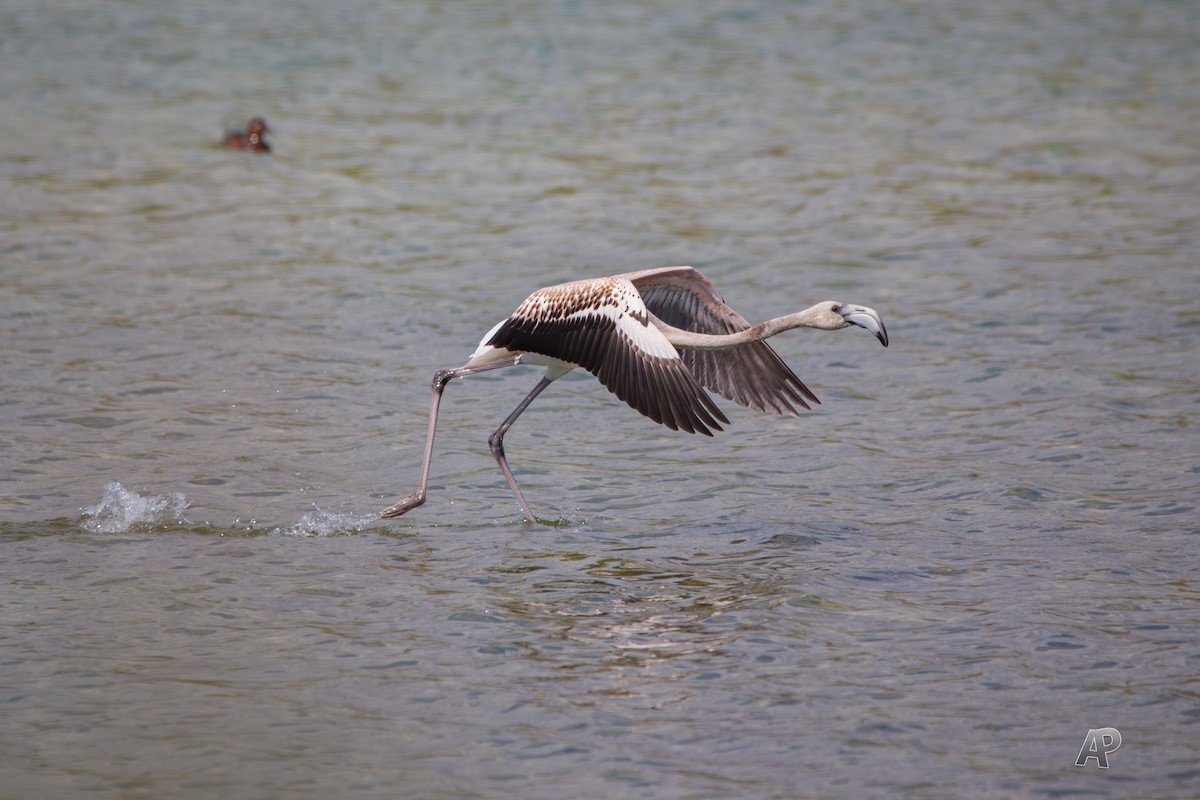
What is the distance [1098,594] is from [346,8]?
21.8m

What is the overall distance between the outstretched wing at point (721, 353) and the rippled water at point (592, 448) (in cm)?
64

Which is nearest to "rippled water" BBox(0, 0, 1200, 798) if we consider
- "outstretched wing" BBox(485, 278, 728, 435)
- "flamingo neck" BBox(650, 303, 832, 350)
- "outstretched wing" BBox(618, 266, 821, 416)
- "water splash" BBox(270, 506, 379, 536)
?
"water splash" BBox(270, 506, 379, 536)

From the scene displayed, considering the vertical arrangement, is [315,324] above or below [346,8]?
below

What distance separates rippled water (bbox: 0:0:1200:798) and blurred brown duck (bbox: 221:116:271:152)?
8.2 inches

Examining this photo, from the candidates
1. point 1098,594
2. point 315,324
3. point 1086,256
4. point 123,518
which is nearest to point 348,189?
point 315,324

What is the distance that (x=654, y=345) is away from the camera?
8.18 meters

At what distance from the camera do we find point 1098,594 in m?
7.79

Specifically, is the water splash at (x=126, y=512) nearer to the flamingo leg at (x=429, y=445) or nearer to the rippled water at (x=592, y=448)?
the rippled water at (x=592, y=448)

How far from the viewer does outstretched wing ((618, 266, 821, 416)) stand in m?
9.29

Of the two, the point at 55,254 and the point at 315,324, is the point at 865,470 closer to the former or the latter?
the point at 315,324

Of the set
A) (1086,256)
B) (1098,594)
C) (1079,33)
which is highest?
(1079,33)
